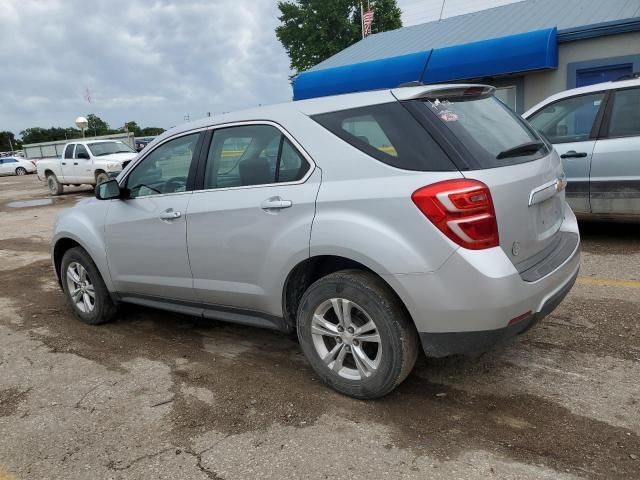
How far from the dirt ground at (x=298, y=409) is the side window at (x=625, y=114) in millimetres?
2099

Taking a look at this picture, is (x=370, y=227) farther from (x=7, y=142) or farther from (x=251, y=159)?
(x=7, y=142)

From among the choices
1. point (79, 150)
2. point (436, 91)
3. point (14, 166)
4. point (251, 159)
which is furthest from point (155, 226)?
point (14, 166)

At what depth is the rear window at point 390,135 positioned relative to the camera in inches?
108

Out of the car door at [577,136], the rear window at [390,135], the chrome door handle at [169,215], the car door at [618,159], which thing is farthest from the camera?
the car door at [577,136]

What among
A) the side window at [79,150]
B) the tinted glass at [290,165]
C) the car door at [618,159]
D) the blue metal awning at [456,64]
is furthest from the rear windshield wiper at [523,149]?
the side window at [79,150]

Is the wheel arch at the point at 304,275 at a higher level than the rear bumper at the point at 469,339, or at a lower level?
higher

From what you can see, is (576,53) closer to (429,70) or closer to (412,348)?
(429,70)

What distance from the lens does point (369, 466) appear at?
248 centimetres

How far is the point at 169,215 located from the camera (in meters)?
3.78

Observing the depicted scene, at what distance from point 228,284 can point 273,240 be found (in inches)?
21.4

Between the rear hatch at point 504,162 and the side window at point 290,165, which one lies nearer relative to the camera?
the rear hatch at point 504,162

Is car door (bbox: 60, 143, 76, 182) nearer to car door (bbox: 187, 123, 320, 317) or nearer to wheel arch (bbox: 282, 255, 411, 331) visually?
car door (bbox: 187, 123, 320, 317)

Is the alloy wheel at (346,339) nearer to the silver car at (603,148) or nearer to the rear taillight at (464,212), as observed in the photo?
the rear taillight at (464,212)

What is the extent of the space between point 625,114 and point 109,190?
5270mm
